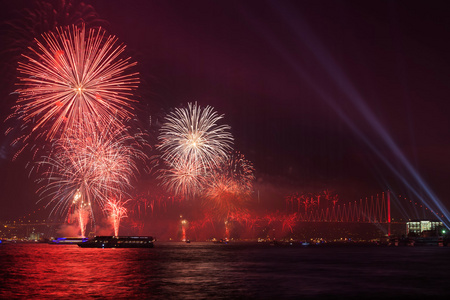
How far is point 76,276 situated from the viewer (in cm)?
6316

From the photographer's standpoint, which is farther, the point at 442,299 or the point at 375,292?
the point at 375,292

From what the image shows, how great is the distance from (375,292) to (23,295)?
32.1 m

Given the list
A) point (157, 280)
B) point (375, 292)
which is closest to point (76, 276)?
point (157, 280)

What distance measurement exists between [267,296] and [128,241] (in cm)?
15753

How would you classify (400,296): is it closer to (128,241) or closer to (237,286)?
(237,286)

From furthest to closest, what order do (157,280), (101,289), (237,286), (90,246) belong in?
(90,246), (157,280), (237,286), (101,289)

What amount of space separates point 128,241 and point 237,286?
149229 mm

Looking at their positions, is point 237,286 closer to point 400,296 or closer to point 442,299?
point 400,296

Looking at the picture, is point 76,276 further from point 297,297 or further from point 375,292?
point 375,292

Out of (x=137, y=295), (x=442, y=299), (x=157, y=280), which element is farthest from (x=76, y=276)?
(x=442, y=299)

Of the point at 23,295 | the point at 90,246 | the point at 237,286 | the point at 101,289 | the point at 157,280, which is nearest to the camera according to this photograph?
the point at 23,295

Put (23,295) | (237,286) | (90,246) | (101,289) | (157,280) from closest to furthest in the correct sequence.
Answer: (23,295) → (101,289) → (237,286) → (157,280) → (90,246)

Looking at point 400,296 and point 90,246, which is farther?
point 90,246

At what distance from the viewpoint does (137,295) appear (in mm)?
45906
